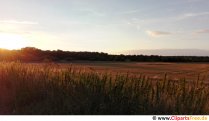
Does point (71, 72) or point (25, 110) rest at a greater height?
point (71, 72)

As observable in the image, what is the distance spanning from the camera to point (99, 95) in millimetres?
7355

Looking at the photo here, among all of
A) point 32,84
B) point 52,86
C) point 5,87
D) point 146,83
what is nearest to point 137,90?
point 146,83

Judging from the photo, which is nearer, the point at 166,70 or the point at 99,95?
the point at 99,95

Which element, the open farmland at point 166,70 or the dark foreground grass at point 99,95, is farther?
the open farmland at point 166,70

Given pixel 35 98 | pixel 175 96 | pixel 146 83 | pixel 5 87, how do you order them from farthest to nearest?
1. pixel 5 87
2. pixel 35 98
3. pixel 146 83
4. pixel 175 96

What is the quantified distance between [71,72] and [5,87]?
1330 millimetres

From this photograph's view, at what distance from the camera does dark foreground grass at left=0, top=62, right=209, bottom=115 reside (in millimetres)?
6805

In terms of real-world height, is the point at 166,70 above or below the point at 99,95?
below

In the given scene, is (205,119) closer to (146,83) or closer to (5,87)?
(146,83)

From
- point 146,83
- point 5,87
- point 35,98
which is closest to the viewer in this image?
point 146,83

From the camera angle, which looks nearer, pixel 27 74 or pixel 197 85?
pixel 197 85

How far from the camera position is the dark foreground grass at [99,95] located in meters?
6.80

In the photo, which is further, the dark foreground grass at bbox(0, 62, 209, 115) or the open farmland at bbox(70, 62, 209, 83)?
the open farmland at bbox(70, 62, 209, 83)

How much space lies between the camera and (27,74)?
9.33m
